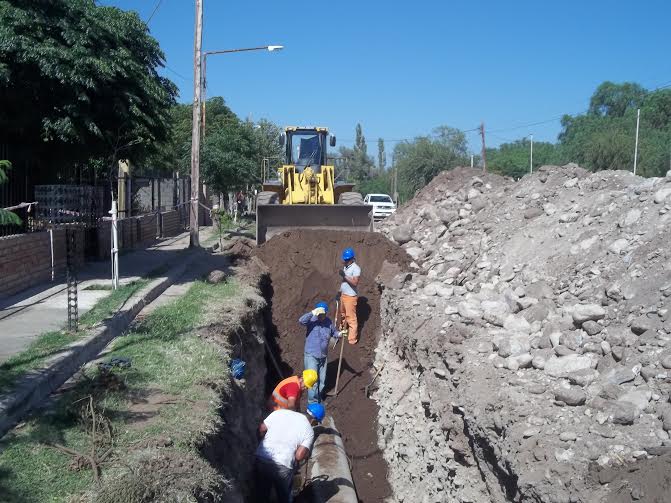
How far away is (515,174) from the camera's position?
58.4 metres

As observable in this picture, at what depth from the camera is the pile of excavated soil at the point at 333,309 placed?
10.2 m

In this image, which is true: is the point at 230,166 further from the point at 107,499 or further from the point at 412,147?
the point at 412,147

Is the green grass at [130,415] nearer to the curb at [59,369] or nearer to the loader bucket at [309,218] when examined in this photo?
the curb at [59,369]

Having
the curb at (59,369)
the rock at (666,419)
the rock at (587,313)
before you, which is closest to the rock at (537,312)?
the rock at (587,313)

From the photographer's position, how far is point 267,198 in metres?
16.9

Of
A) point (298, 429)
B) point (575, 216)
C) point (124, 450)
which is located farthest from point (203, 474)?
point (575, 216)

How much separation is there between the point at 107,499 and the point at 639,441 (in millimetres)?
4378

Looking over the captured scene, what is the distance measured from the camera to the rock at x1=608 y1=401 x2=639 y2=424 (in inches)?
240

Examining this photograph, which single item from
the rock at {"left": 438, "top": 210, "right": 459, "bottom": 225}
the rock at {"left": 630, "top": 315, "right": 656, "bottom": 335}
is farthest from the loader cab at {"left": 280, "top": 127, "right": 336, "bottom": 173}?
the rock at {"left": 630, "top": 315, "right": 656, "bottom": 335}

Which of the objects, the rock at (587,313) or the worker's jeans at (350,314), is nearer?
the rock at (587,313)

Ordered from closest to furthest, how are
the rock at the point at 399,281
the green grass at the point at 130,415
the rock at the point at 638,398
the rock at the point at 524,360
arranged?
the green grass at the point at 130,415 → the rock at the point at 638,398 → the rock at the point at 524,360 → the rock at the point at 399,281

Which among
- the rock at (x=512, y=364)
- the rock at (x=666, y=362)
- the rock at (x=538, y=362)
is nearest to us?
the rock at (x=666, y=362)

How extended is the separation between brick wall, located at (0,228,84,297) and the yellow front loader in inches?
205

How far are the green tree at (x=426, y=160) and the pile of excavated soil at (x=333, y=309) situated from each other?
122 feet
